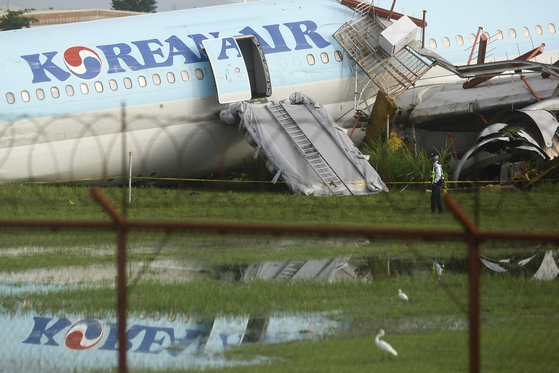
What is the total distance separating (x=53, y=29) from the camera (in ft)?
59.2

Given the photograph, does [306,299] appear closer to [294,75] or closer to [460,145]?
[294,75]

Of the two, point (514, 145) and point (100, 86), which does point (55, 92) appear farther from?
point (514, 145)

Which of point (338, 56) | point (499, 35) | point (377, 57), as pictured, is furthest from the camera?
point (499, 35)

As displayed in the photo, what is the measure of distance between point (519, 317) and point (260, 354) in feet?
9.46

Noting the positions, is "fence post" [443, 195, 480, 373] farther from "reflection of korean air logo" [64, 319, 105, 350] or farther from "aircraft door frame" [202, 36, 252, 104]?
"aircraft door frame" [202, 36, 252, 104]

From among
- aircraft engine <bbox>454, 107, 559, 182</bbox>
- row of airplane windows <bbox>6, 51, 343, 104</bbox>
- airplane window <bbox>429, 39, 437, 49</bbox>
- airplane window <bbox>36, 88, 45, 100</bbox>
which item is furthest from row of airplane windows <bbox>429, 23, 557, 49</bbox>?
airplane window <bbox>36, 88, 45, 100</bbox>

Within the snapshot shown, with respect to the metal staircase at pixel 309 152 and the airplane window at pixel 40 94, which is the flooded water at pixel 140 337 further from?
the airplane window at pixel 40 94

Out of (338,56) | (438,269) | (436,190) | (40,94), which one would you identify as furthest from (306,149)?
(438,269)

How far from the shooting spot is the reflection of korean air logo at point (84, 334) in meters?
7.22

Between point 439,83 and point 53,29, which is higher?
point 53,29

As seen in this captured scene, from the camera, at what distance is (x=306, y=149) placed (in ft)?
59.4

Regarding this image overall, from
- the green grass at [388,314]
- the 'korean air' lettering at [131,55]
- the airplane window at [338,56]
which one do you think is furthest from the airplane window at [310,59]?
the green grass at [388,314]

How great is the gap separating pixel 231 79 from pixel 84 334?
40.4 feet

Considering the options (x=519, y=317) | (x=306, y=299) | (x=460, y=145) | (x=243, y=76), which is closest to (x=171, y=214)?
(x=243, y=76)
